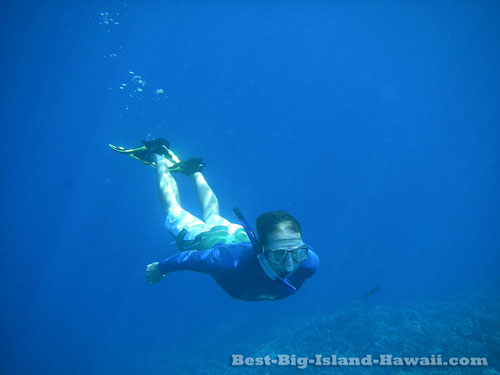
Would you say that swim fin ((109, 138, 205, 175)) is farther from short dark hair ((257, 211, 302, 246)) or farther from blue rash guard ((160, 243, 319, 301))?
short dark hair ((257, 211, 302, 246))

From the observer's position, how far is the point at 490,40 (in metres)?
41.8

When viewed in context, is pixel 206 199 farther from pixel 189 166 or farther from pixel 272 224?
pixel 272 224

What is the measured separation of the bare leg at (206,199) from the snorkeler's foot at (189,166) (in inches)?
7.8

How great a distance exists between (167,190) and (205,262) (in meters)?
2.82

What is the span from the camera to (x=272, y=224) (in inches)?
95.6

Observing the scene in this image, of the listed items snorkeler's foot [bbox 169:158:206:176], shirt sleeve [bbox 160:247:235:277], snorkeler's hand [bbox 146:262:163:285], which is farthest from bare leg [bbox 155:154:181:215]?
shirt sleeve [bbox 160:247:235:277]

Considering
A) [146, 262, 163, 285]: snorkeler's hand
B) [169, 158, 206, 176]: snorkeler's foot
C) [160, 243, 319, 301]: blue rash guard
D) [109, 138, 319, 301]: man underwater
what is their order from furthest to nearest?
[169, 158, 206, 176]: snorkeler's foot → [146, 262, 163, 285]: snorkeler's hand → [160, 243, 319, 301]: blue rash guard → [109, 138, 319, 301]: man underwater

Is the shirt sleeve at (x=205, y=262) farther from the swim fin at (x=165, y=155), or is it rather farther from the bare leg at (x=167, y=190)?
the swim fin at (x=165, y=155)

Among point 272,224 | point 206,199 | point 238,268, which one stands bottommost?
point 238,268

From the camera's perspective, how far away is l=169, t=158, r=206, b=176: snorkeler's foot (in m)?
5.75

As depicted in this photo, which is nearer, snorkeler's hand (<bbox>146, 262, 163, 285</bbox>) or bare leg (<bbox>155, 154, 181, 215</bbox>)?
snorkeler's hand (<bbox>146, 262, 163, 285</bbox>)

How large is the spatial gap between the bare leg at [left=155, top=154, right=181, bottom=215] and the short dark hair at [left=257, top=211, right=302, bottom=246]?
2.95 m

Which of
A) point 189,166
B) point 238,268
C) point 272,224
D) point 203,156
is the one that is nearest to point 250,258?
point 238,268

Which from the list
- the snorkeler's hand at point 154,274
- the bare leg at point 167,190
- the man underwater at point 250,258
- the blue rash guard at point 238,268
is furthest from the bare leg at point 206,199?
the blue rash guard at point 238,268
